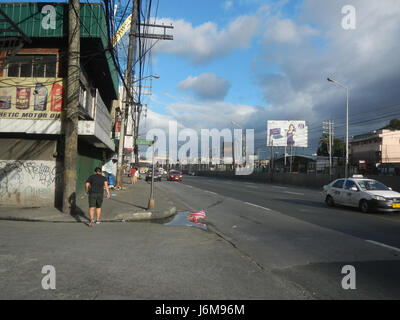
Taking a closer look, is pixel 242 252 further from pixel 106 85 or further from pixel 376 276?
pixel 106 85

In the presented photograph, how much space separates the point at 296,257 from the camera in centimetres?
582

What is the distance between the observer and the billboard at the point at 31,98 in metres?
11.1

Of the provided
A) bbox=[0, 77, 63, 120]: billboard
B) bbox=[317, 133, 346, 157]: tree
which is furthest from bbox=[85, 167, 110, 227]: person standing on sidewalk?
bbox=[317, 133, 346, 157]: tree

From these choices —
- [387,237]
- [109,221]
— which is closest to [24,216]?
[109,221]

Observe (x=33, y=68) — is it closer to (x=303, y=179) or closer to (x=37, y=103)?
(x=37, y=103)

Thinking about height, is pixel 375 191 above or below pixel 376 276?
above

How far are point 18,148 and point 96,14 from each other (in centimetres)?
581

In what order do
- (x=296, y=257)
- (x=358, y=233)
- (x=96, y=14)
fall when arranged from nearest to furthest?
(x=296, y=257) → (x=358, y=233) → (x=96, y=14)

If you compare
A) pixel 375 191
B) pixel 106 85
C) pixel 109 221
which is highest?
pixel 106 85

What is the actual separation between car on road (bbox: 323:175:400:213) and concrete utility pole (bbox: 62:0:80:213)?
1111cm

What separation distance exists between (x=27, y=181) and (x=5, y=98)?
3.14 metres

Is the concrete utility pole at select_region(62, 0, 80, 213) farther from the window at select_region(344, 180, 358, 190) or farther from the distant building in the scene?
the distant building

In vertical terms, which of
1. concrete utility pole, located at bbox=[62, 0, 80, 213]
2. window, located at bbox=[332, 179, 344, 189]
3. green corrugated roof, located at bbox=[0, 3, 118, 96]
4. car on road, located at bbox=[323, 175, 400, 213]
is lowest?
car on road, located at bbox=[323, 175, 400, 213]

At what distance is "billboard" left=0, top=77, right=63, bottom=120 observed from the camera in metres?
11.1
